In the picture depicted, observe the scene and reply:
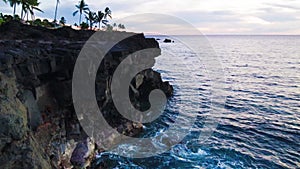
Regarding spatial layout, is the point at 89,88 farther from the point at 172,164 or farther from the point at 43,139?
the point at 172,164

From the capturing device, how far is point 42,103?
1691 cm

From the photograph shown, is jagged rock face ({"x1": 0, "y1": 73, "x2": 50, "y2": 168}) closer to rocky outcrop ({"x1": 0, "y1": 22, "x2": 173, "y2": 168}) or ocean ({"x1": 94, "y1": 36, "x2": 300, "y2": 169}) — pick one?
rocky outcrop ({"x1": 0, "y1": 22, "x2": 173, "y2": 168})

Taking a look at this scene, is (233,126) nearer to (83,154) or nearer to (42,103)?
(83,154)

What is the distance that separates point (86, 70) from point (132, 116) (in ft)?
29.3

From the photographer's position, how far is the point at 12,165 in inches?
367

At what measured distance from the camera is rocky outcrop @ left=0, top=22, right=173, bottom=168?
9867 millimetres

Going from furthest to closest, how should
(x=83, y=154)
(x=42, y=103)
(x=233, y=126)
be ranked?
1. (x=233, y=126)
2. (x=83, y=154)
3. (x=42, y=103)

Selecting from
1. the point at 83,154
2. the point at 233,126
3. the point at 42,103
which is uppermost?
the point at 42,103

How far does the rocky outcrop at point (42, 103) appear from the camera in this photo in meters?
9.87

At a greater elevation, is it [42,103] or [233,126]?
[42,103]

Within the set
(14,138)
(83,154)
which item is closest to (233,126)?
(83,154)

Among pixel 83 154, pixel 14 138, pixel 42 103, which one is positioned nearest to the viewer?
pixel 14 138

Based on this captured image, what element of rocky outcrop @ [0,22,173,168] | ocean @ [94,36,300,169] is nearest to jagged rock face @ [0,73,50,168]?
rocky outcrop @ [0,22,173,168]

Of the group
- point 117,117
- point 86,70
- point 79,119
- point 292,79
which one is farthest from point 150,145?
point 292,79
